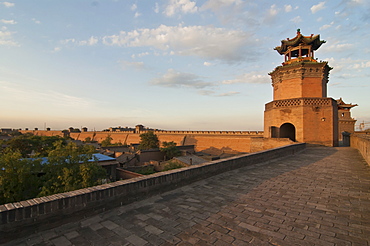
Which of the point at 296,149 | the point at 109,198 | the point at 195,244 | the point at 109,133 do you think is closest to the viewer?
the point at 195,244

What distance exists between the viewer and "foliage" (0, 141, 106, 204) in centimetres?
1088

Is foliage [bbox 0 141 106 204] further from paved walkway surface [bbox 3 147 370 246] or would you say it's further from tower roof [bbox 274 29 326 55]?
tower roof [bbox 274 29 326 55]

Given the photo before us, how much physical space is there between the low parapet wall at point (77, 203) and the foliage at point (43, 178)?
8314 millimetres

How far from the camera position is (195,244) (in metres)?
2.90

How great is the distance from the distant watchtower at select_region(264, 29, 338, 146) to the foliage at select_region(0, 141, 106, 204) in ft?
60.6

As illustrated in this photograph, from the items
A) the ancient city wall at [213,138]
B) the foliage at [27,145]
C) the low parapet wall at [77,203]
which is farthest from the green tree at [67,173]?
the ancient city wall at [213,138]

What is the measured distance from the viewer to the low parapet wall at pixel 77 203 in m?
2.91

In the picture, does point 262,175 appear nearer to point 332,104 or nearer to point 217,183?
point 217,183

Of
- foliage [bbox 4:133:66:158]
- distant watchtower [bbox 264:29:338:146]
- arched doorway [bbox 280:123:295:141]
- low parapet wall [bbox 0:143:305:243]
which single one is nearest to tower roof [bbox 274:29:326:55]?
distant watchtower [bbox 264:29:338:146]

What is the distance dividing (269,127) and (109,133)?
69992 millimetres

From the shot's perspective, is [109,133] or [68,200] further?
[109,133]

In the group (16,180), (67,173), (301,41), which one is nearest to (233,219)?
(67,173)

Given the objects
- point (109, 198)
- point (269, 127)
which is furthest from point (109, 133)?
point (109, 198)

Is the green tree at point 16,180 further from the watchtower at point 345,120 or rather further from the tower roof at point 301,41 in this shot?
the watchtower at point 345,120
